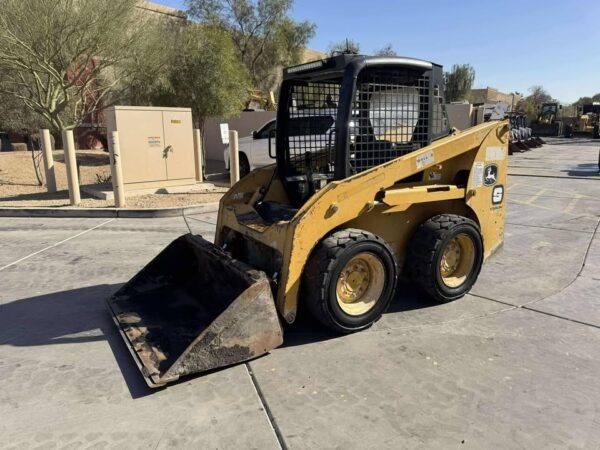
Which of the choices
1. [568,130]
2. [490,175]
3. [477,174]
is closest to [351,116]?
[477,174]

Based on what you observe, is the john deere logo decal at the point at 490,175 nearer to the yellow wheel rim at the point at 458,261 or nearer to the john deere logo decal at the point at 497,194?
the john deere logo decal at the point at 497,194

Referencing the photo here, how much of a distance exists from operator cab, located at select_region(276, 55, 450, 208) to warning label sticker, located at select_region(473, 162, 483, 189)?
46cm

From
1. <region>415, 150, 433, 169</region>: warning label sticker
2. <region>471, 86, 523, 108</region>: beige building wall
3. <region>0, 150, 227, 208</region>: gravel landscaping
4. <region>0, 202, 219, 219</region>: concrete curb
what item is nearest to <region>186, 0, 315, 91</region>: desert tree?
<region>0, 150, 227, 208</region>: gravel landscaping

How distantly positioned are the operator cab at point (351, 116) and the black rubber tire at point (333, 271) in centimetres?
59

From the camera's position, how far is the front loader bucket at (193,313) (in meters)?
3.27

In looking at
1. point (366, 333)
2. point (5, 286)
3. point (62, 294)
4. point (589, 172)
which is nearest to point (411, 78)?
point (366, 333)

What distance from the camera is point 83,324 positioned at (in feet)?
14.1

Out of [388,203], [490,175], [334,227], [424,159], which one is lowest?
[334,227]

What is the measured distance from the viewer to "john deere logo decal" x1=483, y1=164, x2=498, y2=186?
4.83 m

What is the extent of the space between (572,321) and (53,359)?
436 cm

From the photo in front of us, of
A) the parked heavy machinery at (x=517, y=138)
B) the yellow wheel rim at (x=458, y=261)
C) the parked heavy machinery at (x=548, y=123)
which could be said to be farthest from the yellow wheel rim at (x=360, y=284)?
the parked heavy machinery at (x=548, y=123)

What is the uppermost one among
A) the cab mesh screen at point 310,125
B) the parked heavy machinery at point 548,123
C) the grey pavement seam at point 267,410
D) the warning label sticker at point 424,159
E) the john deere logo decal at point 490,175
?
the parked heavy machinery at point 548,123

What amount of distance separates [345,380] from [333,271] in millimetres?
830

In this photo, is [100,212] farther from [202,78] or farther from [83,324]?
[202,78]
